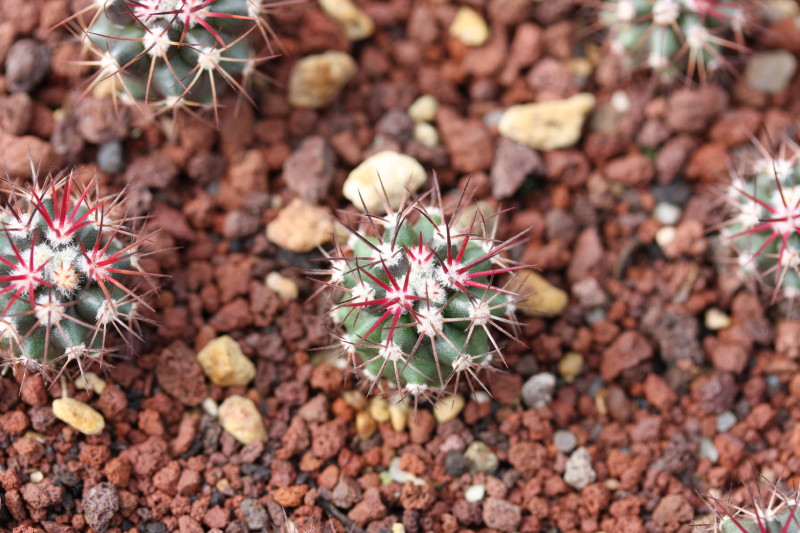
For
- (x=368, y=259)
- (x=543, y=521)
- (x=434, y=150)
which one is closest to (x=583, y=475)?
(x=543, y=521)

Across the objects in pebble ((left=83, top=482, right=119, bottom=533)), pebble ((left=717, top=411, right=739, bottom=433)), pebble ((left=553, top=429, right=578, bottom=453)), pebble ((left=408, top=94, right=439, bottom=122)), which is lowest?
pebble ((left=717, top=411, right=739, bottom=433))

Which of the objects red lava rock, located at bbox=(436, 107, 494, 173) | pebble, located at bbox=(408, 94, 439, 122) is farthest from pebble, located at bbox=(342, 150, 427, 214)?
pebble, located at bbox=(408, 94, 439, 122)

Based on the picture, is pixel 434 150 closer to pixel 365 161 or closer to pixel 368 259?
pixel 365 161

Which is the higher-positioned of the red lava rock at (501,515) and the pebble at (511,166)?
the pebble at (511,166)

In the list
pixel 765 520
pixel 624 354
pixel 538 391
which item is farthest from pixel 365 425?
pixel 765 520

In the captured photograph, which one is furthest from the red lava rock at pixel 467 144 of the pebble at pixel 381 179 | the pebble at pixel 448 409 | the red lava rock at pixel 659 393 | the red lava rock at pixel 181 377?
the red lava rock at pixel 181 377

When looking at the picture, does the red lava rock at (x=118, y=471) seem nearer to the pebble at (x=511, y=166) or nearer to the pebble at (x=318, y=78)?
the pebble at (x=318, y=78)

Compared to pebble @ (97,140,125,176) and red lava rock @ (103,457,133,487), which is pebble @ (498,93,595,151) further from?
red lava rock @ (103,457,133,487)

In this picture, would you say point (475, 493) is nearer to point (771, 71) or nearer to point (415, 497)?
point (415, 497)
